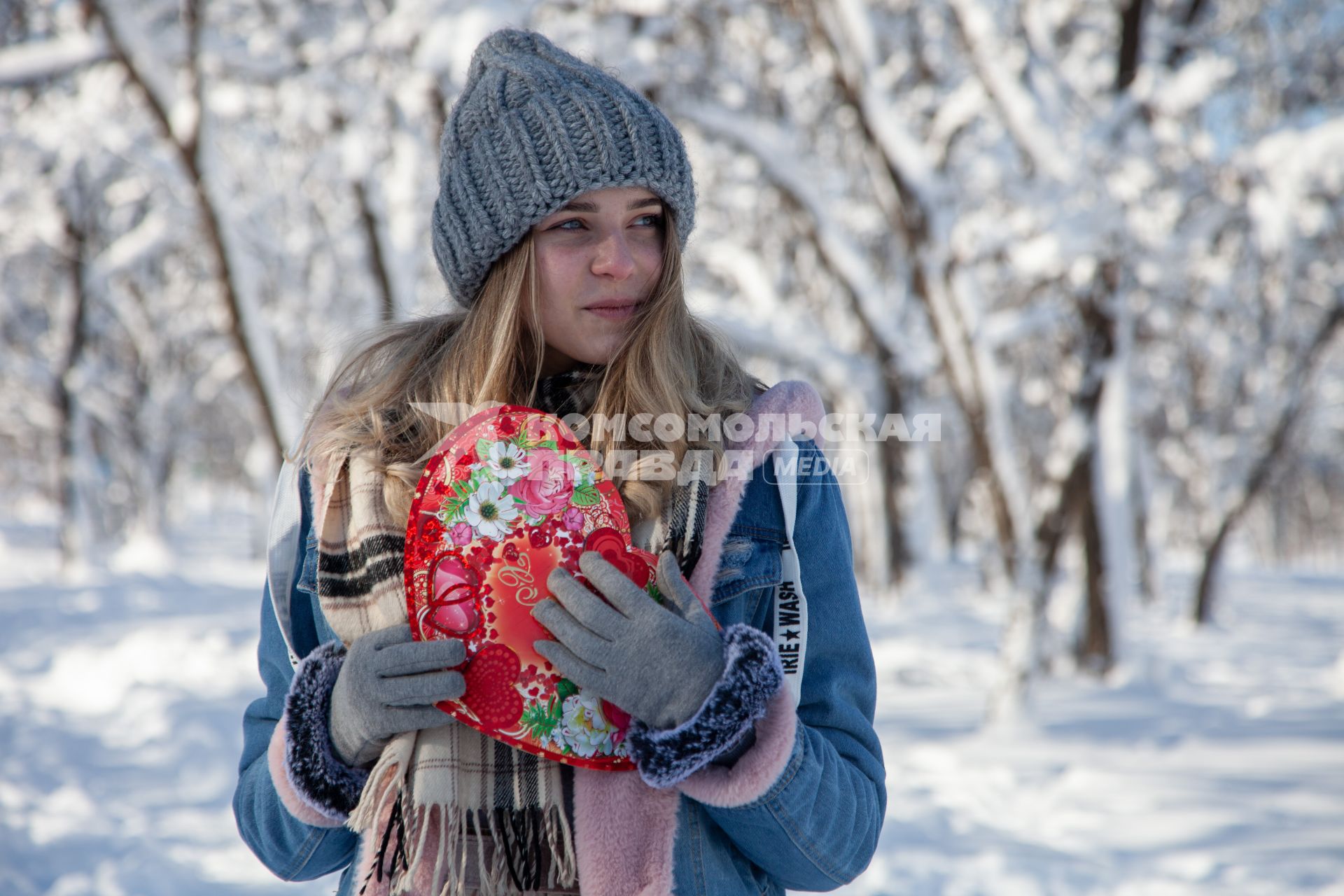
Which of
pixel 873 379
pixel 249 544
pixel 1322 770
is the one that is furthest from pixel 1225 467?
pixel 249 544

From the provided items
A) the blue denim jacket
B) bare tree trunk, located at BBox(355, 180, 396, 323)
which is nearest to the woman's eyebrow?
the blue denim jacket

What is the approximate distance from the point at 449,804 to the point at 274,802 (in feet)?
0.96

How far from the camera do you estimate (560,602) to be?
119cm

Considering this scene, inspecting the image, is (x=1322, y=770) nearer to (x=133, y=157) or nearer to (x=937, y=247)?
(x=937, y=247)

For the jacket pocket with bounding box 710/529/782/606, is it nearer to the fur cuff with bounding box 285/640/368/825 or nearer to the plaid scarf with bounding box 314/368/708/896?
the plaid scarf with bounding box 314/368/708/896

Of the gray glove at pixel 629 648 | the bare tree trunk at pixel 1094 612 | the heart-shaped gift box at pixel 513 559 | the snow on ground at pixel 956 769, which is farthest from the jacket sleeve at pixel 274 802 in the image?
the bare tree trunk at pixel 1094 612

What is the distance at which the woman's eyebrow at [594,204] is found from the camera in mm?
1463

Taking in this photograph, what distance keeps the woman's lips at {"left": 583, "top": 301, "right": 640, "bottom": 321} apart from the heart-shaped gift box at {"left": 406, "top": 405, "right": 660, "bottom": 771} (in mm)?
205

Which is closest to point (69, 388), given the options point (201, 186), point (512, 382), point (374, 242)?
point (201, 186)

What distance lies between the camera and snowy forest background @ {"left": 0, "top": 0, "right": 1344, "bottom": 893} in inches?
201

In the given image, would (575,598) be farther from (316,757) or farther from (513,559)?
(316,757)

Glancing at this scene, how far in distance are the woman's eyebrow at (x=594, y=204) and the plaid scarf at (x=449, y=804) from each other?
1.66ft

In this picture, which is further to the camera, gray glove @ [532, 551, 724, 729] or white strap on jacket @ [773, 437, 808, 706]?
white strap on jacket @ [773, 437, 808, 706]

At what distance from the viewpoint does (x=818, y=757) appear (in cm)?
122
